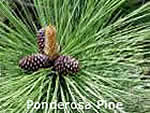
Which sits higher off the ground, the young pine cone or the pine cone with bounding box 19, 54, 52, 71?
the young pine cone

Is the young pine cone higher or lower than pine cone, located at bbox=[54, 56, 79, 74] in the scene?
higher

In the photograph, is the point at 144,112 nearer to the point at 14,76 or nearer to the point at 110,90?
the point at 110,90

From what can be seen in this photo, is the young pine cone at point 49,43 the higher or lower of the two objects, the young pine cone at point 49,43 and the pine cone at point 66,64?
the higher

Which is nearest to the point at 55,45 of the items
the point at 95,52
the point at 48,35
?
the point at 48,35

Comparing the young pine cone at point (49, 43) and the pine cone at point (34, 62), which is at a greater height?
the young pine cone at point (49, 43)
